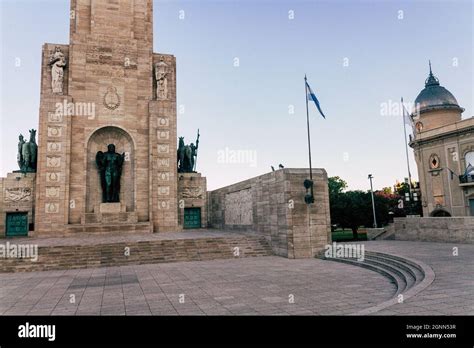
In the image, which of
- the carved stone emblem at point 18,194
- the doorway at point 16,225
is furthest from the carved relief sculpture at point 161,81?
the doorway at point 16,225

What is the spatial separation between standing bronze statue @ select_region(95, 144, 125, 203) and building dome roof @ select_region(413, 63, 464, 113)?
4267cm

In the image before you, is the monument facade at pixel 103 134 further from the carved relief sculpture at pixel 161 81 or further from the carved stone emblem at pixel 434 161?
the carved stone emblem at pixel 434 161

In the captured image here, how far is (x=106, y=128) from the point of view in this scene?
2702 cm

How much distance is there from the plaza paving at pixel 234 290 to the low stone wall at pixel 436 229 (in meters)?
4.15

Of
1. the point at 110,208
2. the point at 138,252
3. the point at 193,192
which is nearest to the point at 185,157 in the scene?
the point at 193,192

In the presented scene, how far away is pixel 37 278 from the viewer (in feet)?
41.8

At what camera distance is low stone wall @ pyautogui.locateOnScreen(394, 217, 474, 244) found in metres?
18.0

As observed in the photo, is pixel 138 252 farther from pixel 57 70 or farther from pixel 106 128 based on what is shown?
pixel 57 70

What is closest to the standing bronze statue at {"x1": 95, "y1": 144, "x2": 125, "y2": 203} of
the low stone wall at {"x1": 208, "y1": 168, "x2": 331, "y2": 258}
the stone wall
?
the stone wall

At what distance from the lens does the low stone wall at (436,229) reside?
17984 mm

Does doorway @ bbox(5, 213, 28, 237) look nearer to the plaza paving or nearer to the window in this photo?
the plaza paving

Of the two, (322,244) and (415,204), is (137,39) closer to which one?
(322,244)
